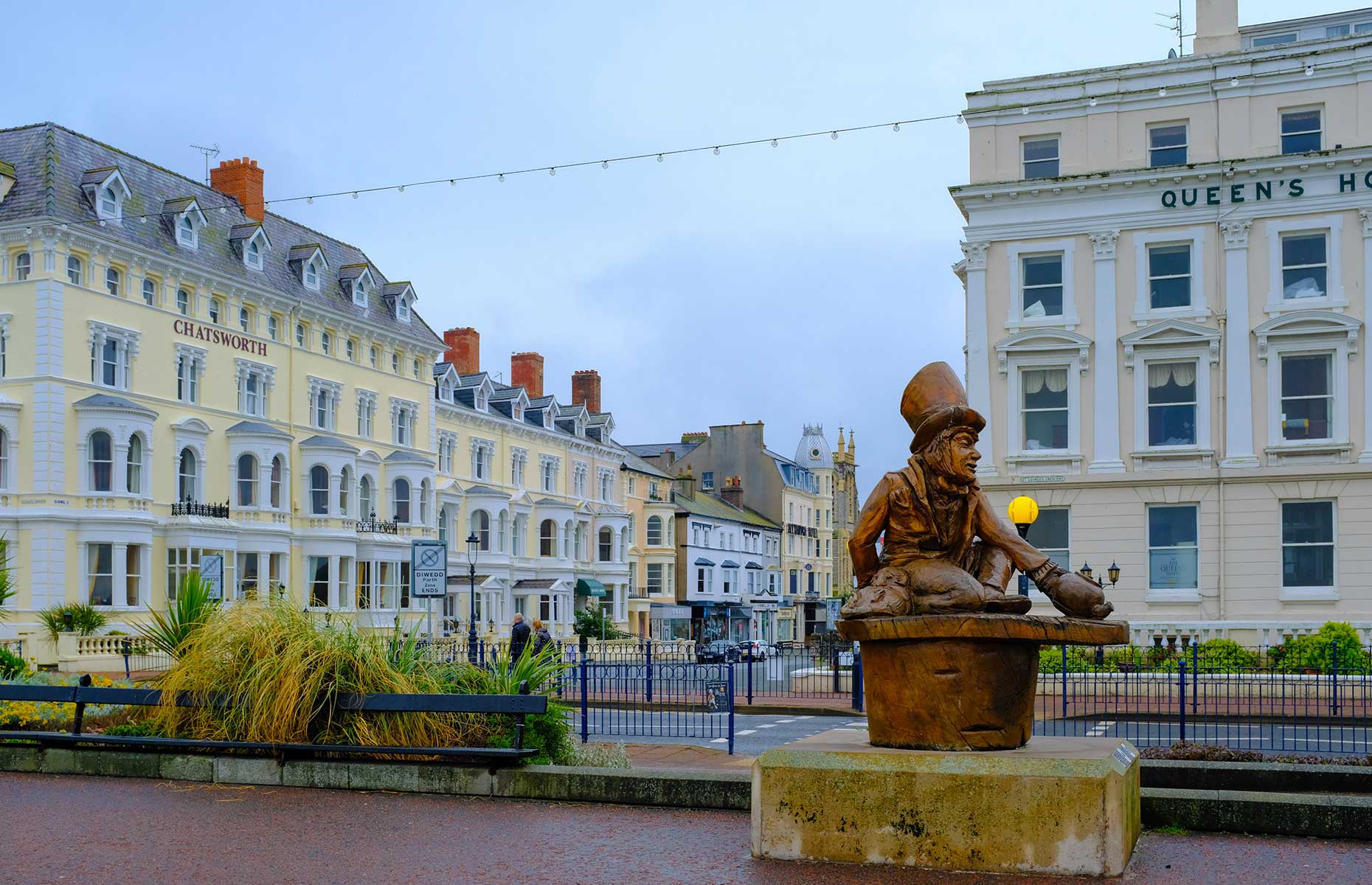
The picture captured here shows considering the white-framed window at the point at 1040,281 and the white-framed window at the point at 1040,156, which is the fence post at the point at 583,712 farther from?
the white-framed window at the point at 1040,156

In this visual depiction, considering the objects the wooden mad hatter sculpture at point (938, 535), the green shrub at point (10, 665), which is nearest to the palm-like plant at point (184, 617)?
the green shrub at point (10, 665)

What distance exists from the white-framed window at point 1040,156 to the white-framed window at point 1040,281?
182 centimetres

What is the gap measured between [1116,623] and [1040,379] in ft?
85.3

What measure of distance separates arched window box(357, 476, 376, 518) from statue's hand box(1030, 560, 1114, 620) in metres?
46.7

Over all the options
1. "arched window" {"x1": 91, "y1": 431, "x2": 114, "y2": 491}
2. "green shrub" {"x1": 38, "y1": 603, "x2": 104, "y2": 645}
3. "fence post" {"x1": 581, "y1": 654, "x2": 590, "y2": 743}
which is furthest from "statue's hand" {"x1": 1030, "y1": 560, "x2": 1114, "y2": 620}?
"arched window" {"x1": 91, "y1": 431, "x2": 114, "y2": 491}

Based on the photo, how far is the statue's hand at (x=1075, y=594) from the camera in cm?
783

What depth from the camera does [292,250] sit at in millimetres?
51625

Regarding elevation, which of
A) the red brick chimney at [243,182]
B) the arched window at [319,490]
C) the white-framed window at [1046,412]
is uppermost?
the red brick chimney at [243,182]

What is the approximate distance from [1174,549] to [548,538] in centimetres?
4055

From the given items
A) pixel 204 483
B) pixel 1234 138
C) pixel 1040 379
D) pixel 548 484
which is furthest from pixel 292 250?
pixel 1234 138

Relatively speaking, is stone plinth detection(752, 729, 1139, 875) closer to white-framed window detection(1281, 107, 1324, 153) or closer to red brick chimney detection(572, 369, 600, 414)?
white-framed window detection(1281, 107, 1324, 153)

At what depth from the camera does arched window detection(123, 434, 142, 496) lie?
41.3 metres

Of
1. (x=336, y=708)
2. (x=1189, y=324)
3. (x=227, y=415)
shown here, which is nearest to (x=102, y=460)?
(x=227, y=415)

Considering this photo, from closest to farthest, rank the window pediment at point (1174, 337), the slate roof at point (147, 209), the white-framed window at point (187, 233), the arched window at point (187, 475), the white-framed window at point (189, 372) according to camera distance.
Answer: the window pediment at point (1174, 337) < the slate roof at point (147, 209) < the arched window at point (187, 475) < the white-framed window at point (189, 372) < the white-framed window at point (187, 233)
